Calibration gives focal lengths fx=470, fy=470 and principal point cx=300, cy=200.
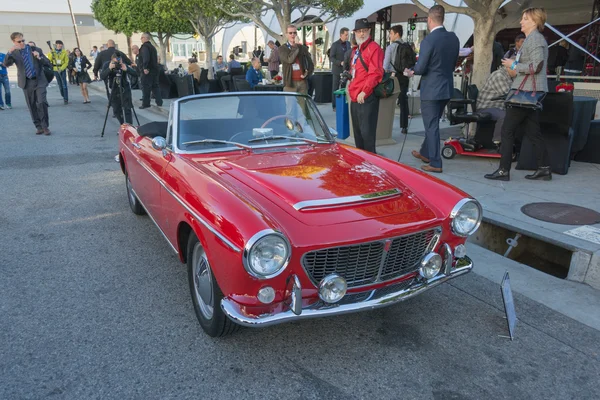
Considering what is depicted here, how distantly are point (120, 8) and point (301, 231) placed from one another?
39158mm

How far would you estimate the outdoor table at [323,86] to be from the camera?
14.2 meters

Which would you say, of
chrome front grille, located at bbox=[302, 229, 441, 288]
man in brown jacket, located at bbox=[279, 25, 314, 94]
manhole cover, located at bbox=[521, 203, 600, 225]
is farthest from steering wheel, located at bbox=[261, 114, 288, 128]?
man in brown jacket, located at bbox=[279, 25, 314, 94]

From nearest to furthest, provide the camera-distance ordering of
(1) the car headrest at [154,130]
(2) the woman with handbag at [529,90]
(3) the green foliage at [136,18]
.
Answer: (1) the car headrest at [154,130], (2) the woman with handbag at [529,90], (3) the green foliage at [136,18]

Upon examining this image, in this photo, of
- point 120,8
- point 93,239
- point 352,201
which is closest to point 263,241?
point 352,201

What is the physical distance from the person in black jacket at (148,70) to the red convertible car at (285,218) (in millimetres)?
10821

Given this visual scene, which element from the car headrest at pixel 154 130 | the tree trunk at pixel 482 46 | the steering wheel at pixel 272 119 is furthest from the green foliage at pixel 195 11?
the steering wheel at pixel 272 119

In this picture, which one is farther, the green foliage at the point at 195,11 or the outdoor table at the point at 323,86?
the green foliage at the point at 195,11

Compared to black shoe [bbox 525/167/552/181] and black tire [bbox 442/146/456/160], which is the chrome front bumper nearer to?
black shoe [bbox 525/167/552/181]

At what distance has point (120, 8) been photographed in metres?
36.0

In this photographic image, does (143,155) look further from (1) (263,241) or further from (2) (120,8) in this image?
(2) (120,8)

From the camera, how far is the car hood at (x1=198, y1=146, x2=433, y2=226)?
2.63 m

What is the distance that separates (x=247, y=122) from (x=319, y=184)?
1093 mm

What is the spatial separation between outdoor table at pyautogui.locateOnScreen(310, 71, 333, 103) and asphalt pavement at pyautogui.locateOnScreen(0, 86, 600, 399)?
428 inches

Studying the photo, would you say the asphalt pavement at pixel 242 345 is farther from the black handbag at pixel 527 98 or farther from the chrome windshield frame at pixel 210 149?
the black handbag at pixel 527 98
